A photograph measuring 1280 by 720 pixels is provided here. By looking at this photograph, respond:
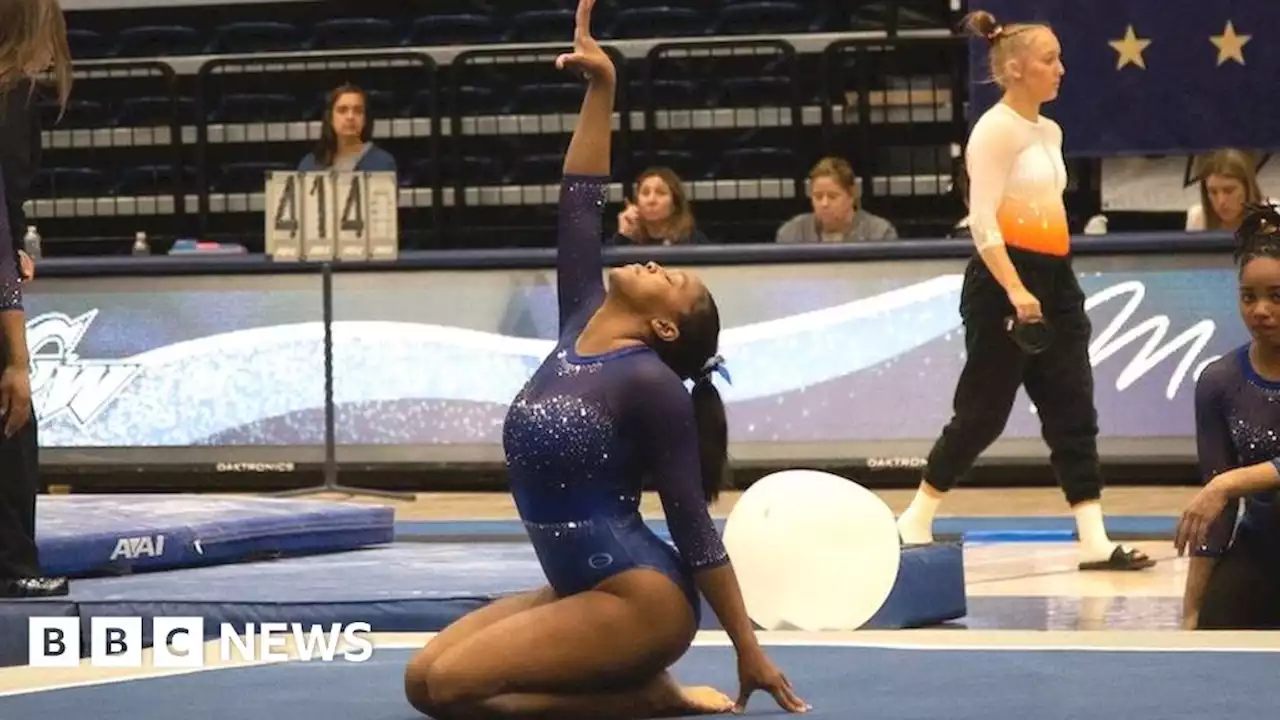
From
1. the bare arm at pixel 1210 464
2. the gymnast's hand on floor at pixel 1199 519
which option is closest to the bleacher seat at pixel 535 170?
the bare arm at pixel 1210 464

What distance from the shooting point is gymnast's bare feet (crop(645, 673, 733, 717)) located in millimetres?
3607

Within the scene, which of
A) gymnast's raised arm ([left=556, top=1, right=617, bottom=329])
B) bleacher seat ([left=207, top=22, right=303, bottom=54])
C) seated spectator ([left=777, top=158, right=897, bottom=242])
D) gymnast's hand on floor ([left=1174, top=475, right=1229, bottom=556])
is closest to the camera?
gymnast's raised arm ([left=556, top=1, right=617, bottom=329])

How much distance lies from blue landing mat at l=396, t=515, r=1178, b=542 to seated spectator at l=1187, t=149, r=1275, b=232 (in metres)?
1.54

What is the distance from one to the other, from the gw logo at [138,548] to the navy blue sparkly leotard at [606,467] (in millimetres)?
2281

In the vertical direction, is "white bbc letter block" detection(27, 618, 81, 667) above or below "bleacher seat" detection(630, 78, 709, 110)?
below

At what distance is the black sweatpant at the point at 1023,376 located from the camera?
21.6 ft

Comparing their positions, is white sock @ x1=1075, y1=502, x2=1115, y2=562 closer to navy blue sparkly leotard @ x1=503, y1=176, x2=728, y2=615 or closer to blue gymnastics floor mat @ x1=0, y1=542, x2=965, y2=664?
blue gymnastics floor mat @ x1=0, y1=542, x2=965, y2=664

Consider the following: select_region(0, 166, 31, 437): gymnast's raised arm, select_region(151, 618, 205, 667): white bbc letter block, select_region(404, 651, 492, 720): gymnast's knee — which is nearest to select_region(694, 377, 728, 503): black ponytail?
select_region(404, 651, 492, 720): gymnast's knee

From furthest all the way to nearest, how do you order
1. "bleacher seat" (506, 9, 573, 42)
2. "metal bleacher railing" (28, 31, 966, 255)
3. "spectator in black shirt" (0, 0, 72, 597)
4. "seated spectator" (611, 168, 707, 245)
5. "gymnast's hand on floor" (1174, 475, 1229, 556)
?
"bleacher seat" (506, 9, 573, 42) → "metal bleacher railing" (28, 31, 966, 255) → "seated spectator" (611, 168, 707, 245) → "spectator in black shirt" (0, 0, 72, 597) → "gymnast's hand on floor" (1174, 475, 1229, 556)

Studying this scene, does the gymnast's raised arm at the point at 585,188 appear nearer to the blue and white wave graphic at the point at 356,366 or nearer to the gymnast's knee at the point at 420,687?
the gymnast's knee at the point at 420,687

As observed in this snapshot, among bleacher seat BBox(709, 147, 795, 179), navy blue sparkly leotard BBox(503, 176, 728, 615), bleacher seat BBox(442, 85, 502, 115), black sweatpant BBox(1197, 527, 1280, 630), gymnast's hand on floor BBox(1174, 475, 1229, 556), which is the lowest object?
black sweatpant BBox(1197, 527, 1280, 630)

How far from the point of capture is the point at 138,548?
227 inches

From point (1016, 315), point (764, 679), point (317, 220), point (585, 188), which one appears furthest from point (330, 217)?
point (764, 679)

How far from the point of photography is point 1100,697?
3.62 metres
